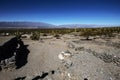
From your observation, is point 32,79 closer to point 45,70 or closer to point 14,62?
point 45,70

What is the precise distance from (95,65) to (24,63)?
26.4 ft

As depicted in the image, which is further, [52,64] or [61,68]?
[52,64]

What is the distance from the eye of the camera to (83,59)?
15.3 metres

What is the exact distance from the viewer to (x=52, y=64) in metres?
14.8

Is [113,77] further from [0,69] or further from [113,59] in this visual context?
[0,69]

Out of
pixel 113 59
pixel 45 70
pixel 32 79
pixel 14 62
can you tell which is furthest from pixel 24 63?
pixel 113 59

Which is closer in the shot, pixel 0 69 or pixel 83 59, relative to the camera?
pixel 0 69

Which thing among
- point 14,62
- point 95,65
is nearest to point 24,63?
point 14,62

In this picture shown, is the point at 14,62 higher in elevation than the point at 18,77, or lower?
higher

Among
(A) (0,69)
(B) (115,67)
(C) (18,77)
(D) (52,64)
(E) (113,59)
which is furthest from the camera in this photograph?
(E) (113,59)

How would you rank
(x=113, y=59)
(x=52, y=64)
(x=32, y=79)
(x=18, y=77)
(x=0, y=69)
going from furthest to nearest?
(x=113, y=59) → (x=52, y=64) → (x=0, y=69) → (x=18, y=77) → (x=32, y=79)

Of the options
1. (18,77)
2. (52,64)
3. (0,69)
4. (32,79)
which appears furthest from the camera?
(52,64)

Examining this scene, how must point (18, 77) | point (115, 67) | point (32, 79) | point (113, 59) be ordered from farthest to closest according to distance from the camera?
1. point (113, 59)
2. point (115, 67)
3. point (18, 77)
4. point (32, 79)

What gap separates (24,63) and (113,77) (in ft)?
31.5
